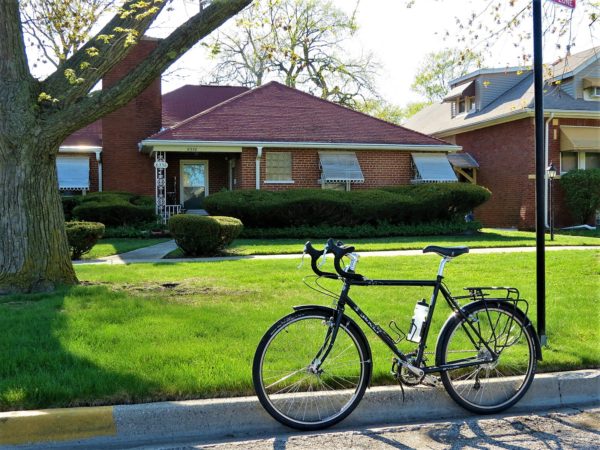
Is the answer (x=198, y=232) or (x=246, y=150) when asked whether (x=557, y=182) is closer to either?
(x=246, y=150)

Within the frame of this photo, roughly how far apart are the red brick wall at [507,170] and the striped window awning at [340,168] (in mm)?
6726

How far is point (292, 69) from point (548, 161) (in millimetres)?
18962

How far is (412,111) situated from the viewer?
5544 cm

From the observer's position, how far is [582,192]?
21.6 meters

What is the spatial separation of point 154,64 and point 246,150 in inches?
487

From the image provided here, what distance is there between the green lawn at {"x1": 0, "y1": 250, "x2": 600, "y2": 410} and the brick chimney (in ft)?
42.1

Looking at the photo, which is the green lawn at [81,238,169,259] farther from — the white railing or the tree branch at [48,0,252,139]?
the tree branch at [48,0,252,139]

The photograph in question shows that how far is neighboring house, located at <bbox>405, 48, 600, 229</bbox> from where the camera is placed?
73.8ft

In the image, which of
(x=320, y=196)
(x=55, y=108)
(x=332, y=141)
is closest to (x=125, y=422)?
(x=55, y=108)

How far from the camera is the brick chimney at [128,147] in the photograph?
22.5 meters

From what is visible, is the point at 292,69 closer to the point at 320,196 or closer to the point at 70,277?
the point at 320,196

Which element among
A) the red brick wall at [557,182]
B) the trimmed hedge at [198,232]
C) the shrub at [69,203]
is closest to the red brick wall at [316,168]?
the shrub at [69,203]

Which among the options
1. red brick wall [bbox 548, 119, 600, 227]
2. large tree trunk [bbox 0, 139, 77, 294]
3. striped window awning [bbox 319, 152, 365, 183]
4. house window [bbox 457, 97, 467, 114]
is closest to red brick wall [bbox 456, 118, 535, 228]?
red brick wall [bbox 548, 119, 600, 227]

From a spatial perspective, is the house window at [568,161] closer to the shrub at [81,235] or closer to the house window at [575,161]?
the house window at [575,161]
